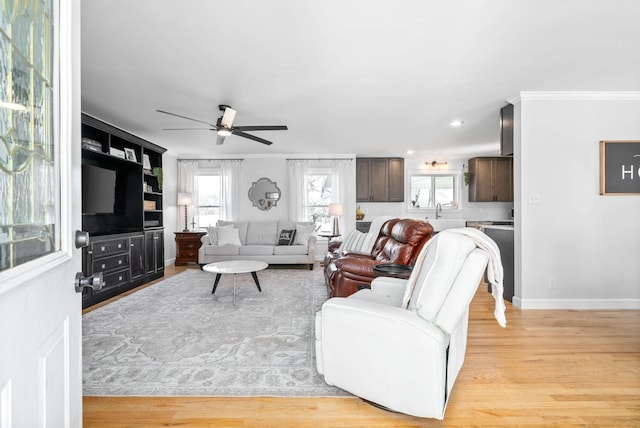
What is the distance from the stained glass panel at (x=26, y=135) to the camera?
2.12ft

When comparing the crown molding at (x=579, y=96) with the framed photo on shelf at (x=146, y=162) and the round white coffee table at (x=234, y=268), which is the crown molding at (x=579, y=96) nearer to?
the round white coffee table at (x=234, y=268)

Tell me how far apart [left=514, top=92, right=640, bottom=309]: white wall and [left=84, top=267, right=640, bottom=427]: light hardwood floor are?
3.73ft

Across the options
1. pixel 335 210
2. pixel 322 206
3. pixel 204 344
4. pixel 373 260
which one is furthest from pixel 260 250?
pixel 204 344

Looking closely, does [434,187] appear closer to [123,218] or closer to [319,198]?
[319,198]

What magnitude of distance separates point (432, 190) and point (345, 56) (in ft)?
18.6

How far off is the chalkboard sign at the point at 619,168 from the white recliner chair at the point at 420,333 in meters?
2.99

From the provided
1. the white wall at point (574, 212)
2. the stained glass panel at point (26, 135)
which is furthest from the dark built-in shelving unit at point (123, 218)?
the white wall at point (574, 212)

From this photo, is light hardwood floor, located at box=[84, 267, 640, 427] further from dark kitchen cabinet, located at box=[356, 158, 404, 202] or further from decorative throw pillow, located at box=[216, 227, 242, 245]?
dark kitchen cabinet, located at box=[356, 158, 404, 202]

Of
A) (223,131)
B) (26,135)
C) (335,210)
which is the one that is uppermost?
(223,131)

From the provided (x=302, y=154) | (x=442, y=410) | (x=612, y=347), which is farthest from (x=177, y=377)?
(x=302, y=154)

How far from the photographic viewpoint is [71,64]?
94cm

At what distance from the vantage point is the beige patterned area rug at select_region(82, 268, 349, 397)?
2.04 meters

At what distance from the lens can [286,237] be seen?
644 cm

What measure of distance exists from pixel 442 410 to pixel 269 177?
607 cm
